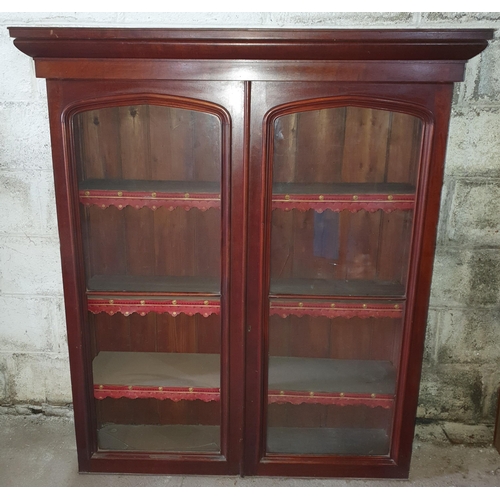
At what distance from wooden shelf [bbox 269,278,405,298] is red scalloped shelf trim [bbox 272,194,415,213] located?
33 cm

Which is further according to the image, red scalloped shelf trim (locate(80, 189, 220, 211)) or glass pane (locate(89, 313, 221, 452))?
glass pane (locate(89, 313, 221, 452))

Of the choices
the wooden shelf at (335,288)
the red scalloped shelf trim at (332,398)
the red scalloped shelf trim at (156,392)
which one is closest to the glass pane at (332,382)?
the red scalloped shelf trim at (332,398)

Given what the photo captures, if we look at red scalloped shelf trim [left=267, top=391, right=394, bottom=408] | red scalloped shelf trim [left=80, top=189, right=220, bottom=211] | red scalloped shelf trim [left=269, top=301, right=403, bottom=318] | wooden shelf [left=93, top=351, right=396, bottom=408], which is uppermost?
red scalloped shelf trim [left=80, top=189, right=220, bottom=211]

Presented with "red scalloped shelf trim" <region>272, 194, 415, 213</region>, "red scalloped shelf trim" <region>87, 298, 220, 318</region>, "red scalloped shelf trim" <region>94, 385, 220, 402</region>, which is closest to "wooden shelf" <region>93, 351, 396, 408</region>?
"red scalloped shelf trim" <region>94, 385, 220, 402</region>

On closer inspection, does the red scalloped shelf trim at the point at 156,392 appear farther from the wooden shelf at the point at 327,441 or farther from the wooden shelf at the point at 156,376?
the wooden shelf at the point at 327,441

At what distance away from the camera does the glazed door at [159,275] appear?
1.76 m

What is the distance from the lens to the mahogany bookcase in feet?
5.19

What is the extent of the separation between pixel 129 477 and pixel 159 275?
2.89 ft

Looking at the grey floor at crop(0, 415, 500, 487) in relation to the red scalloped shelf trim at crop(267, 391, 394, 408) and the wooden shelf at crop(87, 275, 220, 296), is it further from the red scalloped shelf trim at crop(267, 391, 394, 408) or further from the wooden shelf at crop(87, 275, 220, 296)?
the wooden shelf at crop(87, 275, 220, 296)

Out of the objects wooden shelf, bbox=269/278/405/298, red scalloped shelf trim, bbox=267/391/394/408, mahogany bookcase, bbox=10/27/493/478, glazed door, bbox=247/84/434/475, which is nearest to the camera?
mahogany bookcase, bbox=10/27/493/478

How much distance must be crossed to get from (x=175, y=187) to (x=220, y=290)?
0.42m

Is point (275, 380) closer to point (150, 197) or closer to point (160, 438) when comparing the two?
point (160, 438)

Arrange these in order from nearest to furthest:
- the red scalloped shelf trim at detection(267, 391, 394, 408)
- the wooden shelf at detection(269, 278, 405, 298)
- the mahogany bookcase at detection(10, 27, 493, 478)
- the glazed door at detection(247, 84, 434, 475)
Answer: the mahogany bookcase at detection(10, 27, 493, 478)
the glazed door at detection(247, 84, 434, 475)
the wooden shelf at detection(269, 278, 405, 298)
the red scalloped shelf trim at detection(267, 391, 394, 408)

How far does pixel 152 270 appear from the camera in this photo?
200 centimetres
